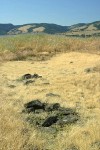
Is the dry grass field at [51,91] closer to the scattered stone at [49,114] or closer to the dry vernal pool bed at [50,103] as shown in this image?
the dry vernal pool bed at [50,103]

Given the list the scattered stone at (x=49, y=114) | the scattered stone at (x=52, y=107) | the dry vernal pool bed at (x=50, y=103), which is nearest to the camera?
the dry vernal pool bed at (x=50, y=103)

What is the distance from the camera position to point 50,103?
13500 millimetres

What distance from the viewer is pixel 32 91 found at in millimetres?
15523

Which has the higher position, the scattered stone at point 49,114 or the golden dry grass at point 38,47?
the scattered stone at point 49,114

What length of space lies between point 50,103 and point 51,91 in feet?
7.37

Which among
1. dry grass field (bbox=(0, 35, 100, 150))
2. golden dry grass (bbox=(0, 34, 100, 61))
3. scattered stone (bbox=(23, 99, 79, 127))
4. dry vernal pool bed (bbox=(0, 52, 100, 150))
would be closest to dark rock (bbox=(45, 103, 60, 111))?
scattered stone (bbox=(23, 99, 79, 127))

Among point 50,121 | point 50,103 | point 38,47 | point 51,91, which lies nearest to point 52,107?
point 50,103

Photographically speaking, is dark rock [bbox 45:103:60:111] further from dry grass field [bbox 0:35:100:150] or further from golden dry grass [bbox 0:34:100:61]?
golden dry grass [bbox 0:34:100:61]

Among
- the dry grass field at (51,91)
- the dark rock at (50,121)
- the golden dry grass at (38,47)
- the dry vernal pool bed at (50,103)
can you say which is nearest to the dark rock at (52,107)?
the dry vernal pool bed at (50,103)

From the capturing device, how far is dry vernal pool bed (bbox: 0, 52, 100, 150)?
28.8 feet

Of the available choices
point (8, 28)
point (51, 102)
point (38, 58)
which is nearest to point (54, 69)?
point (38, 58)

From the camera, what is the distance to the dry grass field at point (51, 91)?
348 inches

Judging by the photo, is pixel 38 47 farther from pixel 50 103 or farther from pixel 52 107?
pixel 52 107

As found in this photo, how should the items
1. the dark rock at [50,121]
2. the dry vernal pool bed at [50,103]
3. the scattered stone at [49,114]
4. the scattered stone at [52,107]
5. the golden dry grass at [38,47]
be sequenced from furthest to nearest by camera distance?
the golden dry grass at [38,47]
the scattered stone at [52,107]
the scattered stone at [49,114]
the dark rock at [50,121]
the dry vernal pool bed at [50,103]
